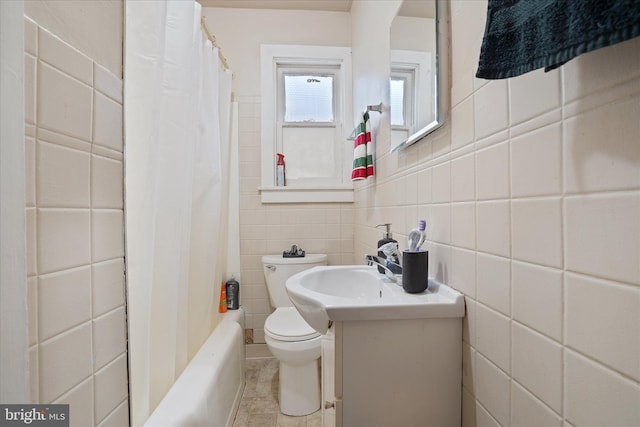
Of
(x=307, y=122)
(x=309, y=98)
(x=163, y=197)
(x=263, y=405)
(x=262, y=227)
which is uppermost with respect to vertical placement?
(x=309, y=98)

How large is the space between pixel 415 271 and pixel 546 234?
35 cm

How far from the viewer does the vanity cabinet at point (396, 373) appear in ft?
2.26

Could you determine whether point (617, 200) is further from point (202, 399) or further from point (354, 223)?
point (354, 223)

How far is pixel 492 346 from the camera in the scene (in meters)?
0.60

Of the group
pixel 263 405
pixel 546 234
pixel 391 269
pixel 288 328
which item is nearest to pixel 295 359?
pixel 288 328

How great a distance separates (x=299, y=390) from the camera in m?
1.45

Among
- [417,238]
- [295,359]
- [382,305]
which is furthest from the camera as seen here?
[295,359]

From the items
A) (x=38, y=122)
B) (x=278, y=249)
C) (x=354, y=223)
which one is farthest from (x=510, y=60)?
(x=278, y=249)

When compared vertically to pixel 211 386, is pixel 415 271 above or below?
above

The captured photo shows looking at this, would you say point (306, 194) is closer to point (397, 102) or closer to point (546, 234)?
point (397, 102)

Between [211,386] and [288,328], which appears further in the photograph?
[288,328]

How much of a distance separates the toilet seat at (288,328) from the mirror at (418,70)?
3.24 feet

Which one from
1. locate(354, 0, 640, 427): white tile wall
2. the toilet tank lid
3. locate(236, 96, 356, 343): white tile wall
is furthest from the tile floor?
locate(354, 0, 640, 427): white tile wall

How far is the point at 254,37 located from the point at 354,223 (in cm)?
153
